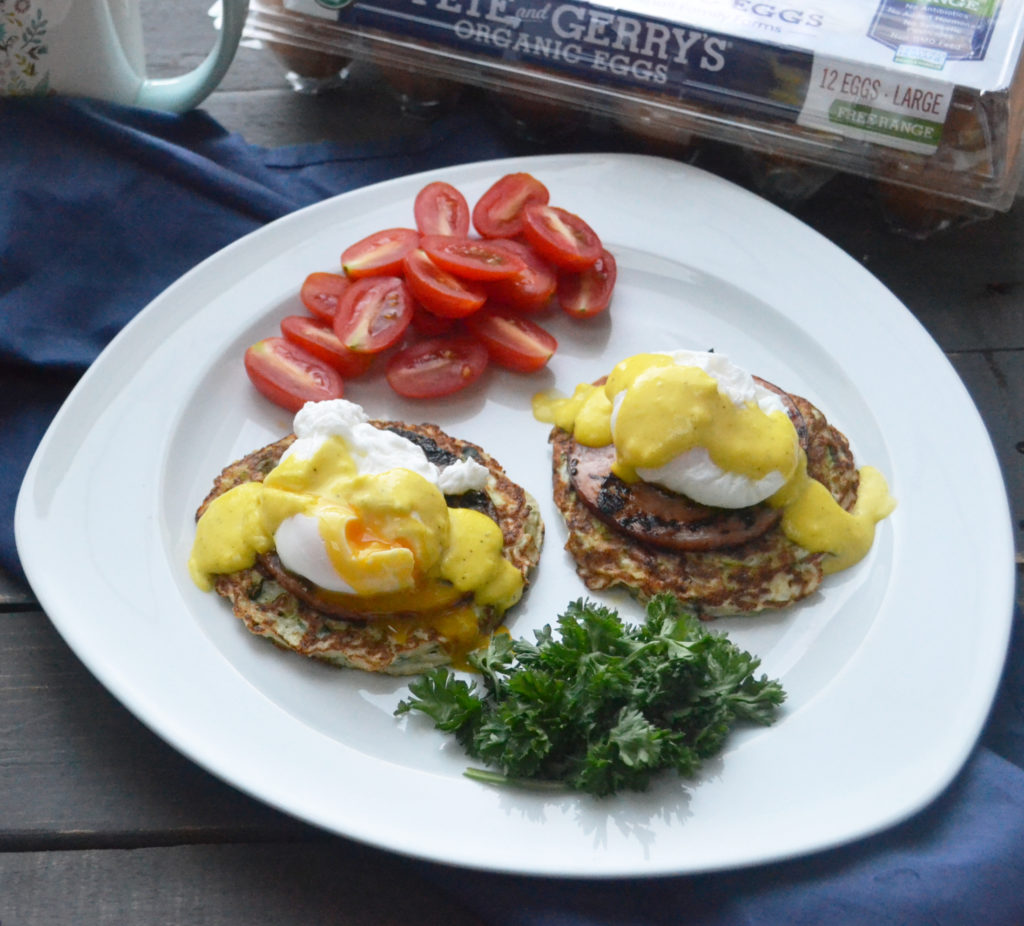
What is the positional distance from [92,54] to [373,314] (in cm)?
156

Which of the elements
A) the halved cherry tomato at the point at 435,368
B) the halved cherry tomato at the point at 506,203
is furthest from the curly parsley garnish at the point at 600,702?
the halved cherry tomato at the point at 506,203

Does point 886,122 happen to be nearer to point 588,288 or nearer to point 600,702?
point 588,288

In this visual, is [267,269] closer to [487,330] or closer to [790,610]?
[487,330]

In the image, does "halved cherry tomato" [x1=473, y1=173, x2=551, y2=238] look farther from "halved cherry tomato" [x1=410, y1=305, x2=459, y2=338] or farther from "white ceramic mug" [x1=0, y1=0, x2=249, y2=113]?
"white ceramic mug" [x1=0, y1=0, x2=249, y2=113]

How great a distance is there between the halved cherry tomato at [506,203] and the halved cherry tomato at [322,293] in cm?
57

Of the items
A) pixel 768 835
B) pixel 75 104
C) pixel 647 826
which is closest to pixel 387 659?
pixel 647 826

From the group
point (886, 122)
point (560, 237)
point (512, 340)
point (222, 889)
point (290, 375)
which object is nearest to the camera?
point (222, 889)

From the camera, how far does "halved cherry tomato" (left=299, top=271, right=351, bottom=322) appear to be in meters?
3.89

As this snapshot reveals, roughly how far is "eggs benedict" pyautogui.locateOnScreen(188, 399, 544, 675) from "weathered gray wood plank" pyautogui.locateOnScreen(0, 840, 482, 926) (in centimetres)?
56

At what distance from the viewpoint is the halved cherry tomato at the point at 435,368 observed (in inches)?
148

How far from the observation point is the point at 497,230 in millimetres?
4035

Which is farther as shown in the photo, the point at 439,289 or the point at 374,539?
the point at 439,289

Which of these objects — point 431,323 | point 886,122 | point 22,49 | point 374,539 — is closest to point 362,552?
point 374,539

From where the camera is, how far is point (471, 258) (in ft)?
12.5
